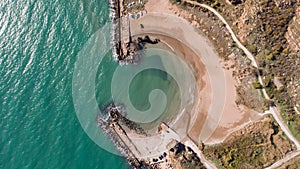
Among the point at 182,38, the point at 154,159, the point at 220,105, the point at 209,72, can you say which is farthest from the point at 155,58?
the point at 154,159

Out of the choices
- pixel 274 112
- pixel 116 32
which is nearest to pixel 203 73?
pixel 274 112

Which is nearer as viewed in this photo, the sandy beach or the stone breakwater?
the sandy beach

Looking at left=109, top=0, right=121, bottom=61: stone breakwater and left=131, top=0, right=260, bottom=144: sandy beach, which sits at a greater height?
left=109, top=0, right=121, bottom=61: stone breakwater

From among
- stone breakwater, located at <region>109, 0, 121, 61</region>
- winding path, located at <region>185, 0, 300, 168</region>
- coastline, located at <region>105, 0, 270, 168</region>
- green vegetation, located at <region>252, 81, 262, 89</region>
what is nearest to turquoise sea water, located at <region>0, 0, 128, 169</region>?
stone breakwater, located at <region>109, 0, 121, 61</region>

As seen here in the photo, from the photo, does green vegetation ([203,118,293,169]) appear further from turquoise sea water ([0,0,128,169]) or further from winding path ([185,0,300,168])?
turquoise sea water ([0,0,128,169])

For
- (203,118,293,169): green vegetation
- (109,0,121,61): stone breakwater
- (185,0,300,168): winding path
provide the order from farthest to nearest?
(109,0,121,61): stone breakwater, (203,118,293,169): green vegetation, (185,0,300,168): winding path

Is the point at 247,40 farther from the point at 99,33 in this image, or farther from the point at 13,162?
the point at 13,162

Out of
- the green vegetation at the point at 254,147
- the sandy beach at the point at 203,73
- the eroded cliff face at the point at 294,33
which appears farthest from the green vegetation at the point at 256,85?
the eroded cliff face at the point at 294,33

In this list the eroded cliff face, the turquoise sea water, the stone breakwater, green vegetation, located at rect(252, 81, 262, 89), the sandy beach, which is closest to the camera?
the eroded cliff face

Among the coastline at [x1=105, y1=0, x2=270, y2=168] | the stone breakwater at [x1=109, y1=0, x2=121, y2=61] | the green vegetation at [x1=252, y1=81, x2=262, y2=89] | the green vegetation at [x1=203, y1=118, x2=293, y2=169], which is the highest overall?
the stone breakwater at [x1=109, y1=0, x2=121, y2=61]
